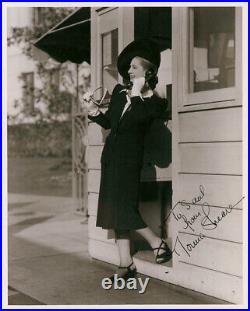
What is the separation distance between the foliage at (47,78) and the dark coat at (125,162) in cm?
922

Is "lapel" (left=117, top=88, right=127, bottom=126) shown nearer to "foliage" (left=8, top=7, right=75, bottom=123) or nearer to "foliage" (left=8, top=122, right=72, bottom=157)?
"foliage" (left=8, top=7, right=75, bottom=123)

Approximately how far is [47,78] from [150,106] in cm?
1073

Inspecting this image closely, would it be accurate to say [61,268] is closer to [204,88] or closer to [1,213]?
[1,213]

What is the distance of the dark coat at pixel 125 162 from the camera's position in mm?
4340

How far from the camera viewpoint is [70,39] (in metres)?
6.53

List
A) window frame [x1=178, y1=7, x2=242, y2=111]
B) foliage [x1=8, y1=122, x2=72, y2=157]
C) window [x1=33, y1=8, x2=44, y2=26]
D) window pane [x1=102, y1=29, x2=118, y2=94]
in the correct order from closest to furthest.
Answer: window frame [x1=178, y1=7, x2=242, y2=111] → window pane [x1=102, y1=29, x2=118, y2=94] → window [x1=33, y1=8, x2=44, y2=26] → foliage [x1=8, y1=122, x2=72, y2=157]

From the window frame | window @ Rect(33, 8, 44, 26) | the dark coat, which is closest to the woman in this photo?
the dark coat

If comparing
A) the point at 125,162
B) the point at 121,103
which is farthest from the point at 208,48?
the point at 125,162

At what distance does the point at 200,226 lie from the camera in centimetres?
400

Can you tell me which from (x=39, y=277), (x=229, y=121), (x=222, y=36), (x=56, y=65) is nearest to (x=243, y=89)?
(x=229, y=121)

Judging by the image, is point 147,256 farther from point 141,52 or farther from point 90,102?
point 141,52

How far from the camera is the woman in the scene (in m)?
4.34
